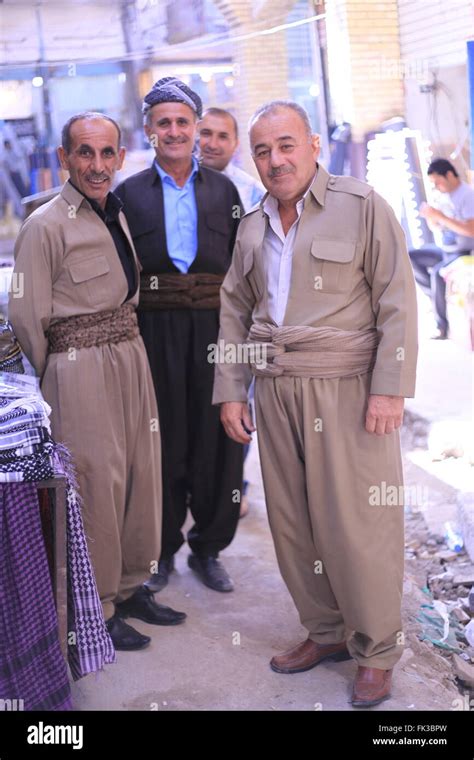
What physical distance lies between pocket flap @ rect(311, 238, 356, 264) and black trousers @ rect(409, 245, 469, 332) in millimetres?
2952

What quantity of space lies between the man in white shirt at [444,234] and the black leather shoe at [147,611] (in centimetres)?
293

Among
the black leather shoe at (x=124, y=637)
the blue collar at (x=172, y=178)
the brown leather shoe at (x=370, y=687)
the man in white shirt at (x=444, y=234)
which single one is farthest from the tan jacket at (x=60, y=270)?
the man in white shirt at (x=444, y=234)

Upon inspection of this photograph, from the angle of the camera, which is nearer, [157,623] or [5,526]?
[5,526]

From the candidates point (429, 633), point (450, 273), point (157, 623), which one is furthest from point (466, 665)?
point (450, 273)

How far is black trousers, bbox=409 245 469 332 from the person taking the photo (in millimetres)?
5953

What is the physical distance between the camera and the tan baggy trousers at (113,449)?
11.2 feet

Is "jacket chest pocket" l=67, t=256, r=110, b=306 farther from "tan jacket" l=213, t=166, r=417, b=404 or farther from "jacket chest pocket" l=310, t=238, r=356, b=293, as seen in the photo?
"jacket chest pocket" l=310, t=238, r=356, b=293

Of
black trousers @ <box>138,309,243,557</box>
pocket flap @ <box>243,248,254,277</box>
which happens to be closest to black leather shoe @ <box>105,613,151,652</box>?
black trousers @ <box>138,309,243,557</box>

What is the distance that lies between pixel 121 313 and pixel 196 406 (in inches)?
31.3

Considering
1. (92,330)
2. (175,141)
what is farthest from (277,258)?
(175,141)

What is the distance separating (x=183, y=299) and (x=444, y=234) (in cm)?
239

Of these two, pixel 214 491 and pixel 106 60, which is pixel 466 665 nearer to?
pixel 214 491

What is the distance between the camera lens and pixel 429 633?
390 centimetres

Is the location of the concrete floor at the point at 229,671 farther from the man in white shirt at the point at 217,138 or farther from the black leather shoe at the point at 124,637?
the man in white shirt at the point at 217,138
